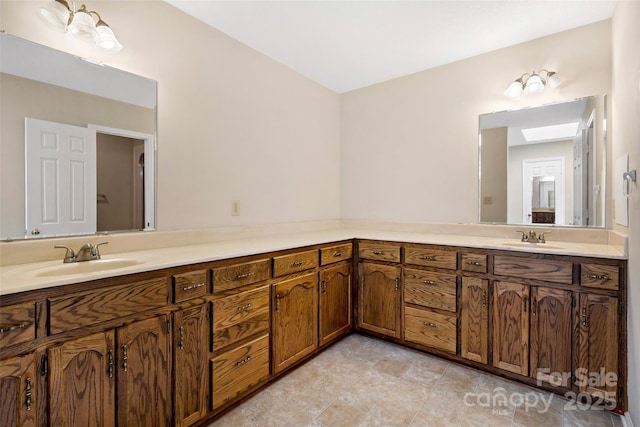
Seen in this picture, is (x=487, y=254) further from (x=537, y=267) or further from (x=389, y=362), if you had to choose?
(x=389, y=362)

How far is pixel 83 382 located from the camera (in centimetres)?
116

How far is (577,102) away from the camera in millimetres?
2195

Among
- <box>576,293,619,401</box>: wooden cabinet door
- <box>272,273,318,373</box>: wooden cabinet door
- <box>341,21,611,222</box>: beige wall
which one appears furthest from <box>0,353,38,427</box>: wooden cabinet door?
<box>341,21,611,222</box>: beige wall

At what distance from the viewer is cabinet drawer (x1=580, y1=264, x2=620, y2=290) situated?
1.66 metres

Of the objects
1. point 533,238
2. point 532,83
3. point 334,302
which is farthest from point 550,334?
point 532,83

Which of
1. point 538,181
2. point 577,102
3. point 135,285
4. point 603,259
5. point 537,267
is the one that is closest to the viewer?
point 135,285

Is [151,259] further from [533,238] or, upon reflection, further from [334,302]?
[533,238]

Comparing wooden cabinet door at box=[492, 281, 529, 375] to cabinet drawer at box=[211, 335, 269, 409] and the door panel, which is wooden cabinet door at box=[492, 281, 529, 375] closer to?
cabinet drawer at box=[211, 335, 269, 409]

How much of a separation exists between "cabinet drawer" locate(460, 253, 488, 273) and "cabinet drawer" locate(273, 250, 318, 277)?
1.04 metres

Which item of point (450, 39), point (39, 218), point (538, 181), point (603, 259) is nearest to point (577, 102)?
point (538, 181)

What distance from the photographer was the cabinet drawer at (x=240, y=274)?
1613 mm

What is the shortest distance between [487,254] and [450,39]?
164 cm

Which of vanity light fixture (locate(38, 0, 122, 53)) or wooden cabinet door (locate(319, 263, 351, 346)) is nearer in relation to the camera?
vanity light fixture (locate(38, 0, 122, 53))

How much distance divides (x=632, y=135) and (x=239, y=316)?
223cm
